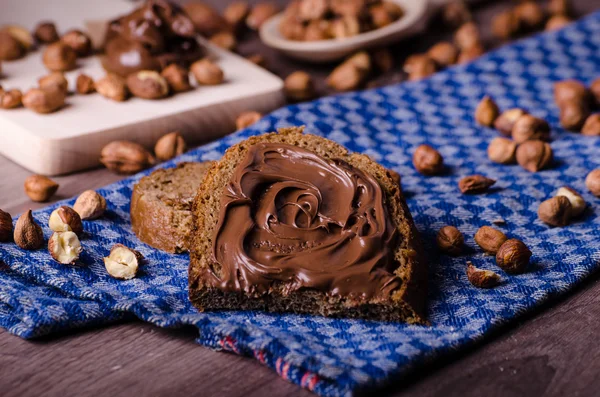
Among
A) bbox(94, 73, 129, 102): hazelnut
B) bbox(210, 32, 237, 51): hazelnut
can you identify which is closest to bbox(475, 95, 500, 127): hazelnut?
bbox(210, 32, 237, 51): hazelnut

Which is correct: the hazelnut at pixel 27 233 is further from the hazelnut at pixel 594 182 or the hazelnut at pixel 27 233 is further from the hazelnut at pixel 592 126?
the hazelnut at pixel 592 126

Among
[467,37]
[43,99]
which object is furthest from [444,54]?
[43,99]

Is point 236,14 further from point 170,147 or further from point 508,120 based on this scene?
point 508,120

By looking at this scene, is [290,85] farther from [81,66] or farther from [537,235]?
[537,235]

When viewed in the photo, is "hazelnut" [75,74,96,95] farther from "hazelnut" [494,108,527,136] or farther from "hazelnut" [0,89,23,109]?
"hazelnut" [494,108,527,136]

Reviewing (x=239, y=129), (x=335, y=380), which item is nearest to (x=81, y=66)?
(x=239, y=129)

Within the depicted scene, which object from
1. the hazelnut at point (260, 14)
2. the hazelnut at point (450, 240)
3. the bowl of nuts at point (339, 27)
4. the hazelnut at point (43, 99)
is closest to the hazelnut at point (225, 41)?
the bowl of nuts at point (339, 27)
